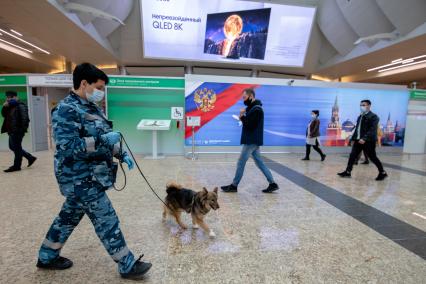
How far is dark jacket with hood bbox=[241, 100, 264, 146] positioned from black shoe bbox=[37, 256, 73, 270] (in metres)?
2.80

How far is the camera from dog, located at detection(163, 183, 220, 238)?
2518mm


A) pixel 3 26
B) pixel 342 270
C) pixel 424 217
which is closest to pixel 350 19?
pixel 424 217

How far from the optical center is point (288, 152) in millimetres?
8312

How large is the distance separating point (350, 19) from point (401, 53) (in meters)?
2.86

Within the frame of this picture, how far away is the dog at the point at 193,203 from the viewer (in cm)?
252

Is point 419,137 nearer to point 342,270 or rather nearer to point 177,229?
point 342,270

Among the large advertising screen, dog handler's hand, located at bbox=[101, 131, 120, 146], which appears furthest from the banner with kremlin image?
the large advertising screen

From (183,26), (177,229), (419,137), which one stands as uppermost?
(183,26)

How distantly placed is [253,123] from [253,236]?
1809mm

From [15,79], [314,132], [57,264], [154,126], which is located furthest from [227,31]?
[57,264]

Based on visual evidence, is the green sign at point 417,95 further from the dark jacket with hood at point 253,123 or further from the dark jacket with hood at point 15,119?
the dark jacket with hood at point 15,119

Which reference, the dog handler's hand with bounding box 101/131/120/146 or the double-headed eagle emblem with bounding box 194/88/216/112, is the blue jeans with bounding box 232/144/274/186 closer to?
the dog handler's hand with bounding box 101/131/120/146

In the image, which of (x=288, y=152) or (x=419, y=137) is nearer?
(x=288, y=152)

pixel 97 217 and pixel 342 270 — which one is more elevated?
pixel 97 217
